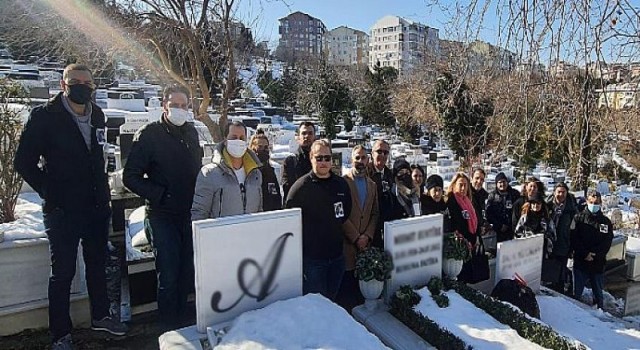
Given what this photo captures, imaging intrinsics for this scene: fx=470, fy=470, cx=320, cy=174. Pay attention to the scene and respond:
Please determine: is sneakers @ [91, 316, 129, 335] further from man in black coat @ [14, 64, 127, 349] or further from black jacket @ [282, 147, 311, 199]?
black jacket @ [282, 147, 311, 199]

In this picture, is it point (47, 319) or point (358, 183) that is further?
point (358, 183)

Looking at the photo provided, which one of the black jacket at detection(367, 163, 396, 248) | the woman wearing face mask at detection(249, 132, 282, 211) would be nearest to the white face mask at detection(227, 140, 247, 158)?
the woman wearing face mask at detection(249, 132, 282, 211)

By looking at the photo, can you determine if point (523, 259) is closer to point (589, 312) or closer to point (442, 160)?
point (589, 312)

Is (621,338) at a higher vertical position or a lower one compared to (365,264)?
lower

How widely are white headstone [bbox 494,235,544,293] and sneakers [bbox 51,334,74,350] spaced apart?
363 cm

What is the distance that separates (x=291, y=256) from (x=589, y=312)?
10.2 ft

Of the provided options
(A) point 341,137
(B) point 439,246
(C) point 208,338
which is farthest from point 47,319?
(A) point 341,137

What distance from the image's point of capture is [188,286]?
3689 mm

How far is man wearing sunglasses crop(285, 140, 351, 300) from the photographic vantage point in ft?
11.8

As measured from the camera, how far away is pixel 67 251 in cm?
316

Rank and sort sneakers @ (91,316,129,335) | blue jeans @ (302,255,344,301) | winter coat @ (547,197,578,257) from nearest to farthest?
sneakers @ (91,316,129,335), blue jeans @ (302,255,344,301), winter coat @ (547,197,578,257)

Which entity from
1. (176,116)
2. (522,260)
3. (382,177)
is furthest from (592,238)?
(176,116)

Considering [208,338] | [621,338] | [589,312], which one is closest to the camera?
[208,338]

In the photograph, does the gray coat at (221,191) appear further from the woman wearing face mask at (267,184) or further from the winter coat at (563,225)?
the winter coat at (563,225)
